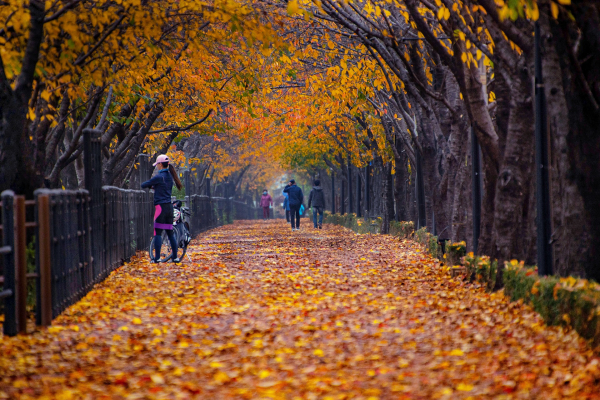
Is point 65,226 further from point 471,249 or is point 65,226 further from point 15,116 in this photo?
point 471,249

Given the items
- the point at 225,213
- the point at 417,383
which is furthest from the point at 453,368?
the point at 225,213

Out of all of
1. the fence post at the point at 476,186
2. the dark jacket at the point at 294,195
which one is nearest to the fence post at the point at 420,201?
the fence post at the point at 476,186

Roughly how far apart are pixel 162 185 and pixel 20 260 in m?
6.88

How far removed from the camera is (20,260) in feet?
24.2

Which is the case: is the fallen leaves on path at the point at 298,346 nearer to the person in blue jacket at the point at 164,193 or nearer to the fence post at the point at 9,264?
the fence post at the point at 9,264

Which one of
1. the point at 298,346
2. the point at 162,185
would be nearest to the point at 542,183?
the point at 298,346

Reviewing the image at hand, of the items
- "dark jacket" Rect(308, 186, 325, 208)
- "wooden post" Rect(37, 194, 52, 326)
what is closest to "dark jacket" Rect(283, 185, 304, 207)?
"dark jacket" Rect(308, 186, 325, 208)

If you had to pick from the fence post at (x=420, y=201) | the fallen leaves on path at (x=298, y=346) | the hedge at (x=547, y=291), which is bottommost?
the fallen leaves on path at (x=298, y=346)

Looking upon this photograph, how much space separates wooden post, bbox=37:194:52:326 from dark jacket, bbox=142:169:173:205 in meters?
6.07

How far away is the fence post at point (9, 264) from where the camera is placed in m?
7.17

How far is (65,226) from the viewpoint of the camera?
9.04m

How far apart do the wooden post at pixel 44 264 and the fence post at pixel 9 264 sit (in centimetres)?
44

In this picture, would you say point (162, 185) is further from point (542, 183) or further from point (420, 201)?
point (420, 201)

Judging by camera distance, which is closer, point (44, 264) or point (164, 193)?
point (44, 264)
